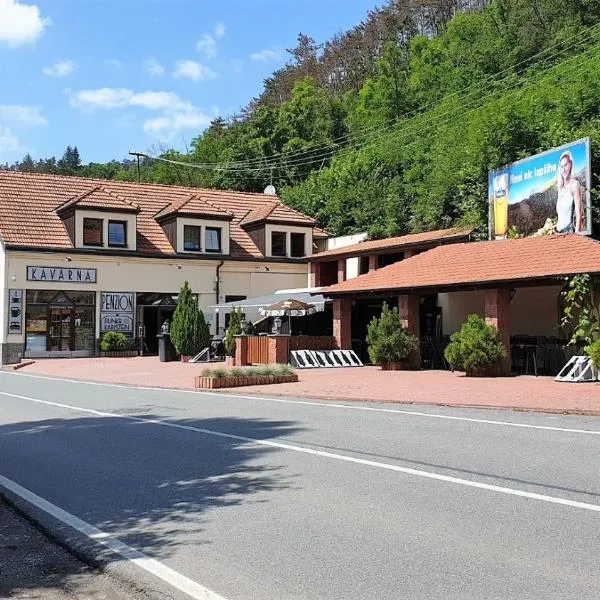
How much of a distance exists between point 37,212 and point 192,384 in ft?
71.1

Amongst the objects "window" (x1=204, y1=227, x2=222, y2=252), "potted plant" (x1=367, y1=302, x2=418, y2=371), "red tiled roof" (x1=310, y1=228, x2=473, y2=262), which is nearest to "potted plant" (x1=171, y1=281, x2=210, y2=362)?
"red tiled roof" (x1=310, y1=228, x2=473, y2=262)

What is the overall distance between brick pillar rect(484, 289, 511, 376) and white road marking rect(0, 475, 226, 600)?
15.3 meters

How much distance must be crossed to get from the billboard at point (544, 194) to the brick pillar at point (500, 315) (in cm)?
566

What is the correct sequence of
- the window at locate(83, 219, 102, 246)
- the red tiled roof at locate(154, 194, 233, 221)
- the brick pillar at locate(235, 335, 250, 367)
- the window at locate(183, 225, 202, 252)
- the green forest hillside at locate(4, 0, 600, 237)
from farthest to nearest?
the window at locate(183, 225, 202, 252) → the red tiled roof at locate(154, 194, 233, 221) → the window at locate(83, 219, 102, 246) → the green forest hillside at locate(4, 0, 600, 237) → the brick pillar at locate(235, 335, 250, 367)

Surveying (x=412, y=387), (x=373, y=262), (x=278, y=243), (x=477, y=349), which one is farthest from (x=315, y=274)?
(x=412, y=387)

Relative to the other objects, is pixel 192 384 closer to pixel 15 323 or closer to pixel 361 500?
pixel 361 500

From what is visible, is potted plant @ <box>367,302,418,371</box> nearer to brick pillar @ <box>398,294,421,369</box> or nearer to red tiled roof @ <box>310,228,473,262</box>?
brick pillar @ <box>398,294,421,369</box>

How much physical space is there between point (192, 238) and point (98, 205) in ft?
17.9

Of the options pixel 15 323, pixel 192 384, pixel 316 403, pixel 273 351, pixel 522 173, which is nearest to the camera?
pixel 316 403

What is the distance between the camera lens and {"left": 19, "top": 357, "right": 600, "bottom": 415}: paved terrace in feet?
49.3

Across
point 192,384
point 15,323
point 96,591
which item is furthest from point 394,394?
point 15,323

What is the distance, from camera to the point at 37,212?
129ft

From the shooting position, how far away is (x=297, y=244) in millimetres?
44938

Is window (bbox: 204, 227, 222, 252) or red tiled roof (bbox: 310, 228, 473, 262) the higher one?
window (bbox: 204, 227, 222, 252)
